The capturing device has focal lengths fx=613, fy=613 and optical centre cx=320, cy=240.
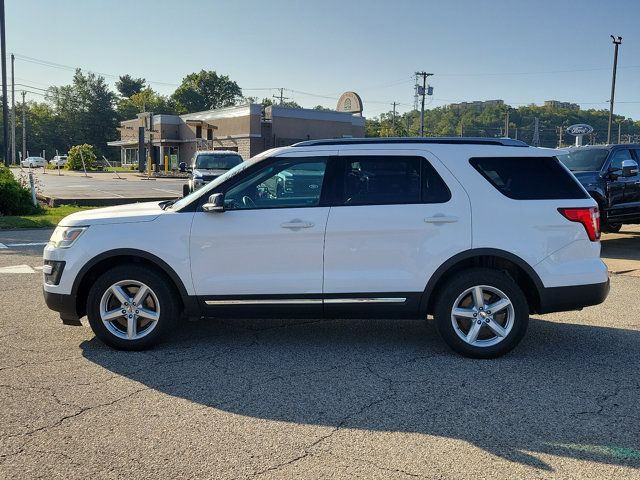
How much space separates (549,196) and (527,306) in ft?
3.13

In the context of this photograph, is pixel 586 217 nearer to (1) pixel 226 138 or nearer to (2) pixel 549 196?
(2) pixel 549 196

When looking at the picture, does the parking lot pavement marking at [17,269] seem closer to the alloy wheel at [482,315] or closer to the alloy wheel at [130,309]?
the alloy wheel at [130,309]

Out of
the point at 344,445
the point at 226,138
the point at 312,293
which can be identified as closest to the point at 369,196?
the point at 312,293

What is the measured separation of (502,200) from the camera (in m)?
5.19

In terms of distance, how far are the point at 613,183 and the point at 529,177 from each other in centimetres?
739

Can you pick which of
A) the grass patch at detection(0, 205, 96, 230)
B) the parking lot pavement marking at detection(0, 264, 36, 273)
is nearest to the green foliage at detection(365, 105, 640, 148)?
the grass patch at detection(0, 205, 96, 230)

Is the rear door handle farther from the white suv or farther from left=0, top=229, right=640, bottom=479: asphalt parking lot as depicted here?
left=0, top=229, right=640, bottom=479: asphalt parking lot

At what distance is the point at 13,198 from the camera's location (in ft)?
54.0

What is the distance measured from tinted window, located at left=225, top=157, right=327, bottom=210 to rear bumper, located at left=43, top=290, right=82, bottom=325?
1588 millimetres

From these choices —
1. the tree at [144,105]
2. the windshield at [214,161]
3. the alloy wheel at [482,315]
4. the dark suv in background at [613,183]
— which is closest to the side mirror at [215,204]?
the alloy wheel at [482,315]

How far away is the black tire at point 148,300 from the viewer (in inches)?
205

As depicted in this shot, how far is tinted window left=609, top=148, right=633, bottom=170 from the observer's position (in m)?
11.9

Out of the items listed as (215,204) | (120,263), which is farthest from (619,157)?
(120,263)

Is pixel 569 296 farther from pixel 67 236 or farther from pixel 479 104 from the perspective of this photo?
pixel 479 104
